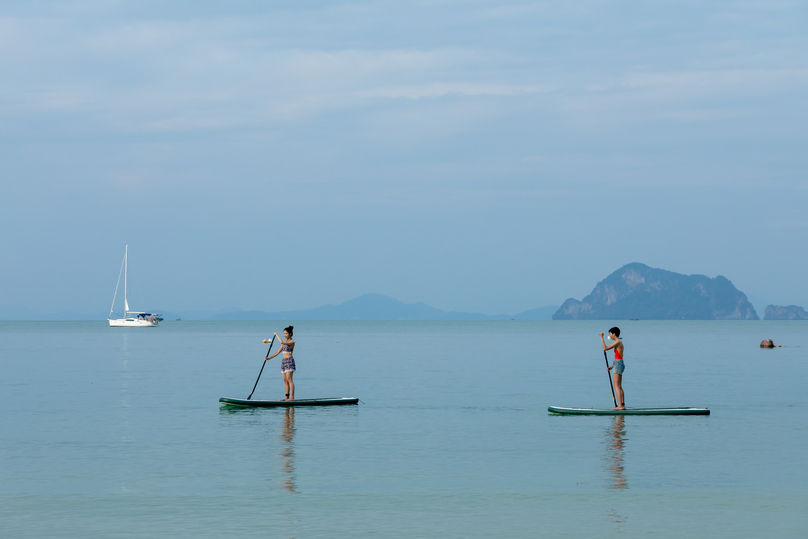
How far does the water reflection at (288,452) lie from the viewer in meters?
19.6

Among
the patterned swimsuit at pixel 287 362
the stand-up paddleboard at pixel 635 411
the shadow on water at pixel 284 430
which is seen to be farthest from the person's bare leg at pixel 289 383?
the stand-up paddleboard at pixel 635 411

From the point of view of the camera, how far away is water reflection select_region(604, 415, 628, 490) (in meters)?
19.5

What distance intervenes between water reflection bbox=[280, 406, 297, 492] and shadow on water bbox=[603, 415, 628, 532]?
652 centimetres

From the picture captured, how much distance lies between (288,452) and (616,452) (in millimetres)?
8462

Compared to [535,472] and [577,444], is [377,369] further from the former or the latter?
[535,472]

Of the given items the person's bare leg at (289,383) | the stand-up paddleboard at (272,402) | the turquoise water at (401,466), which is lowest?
the turquoise water at (401,466)

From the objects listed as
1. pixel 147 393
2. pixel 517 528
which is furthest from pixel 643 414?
pixel 147 393

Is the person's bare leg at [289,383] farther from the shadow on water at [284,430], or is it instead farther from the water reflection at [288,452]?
the water reflection at [288,452]

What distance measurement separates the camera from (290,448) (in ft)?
80.6

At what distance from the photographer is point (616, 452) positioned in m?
23.8

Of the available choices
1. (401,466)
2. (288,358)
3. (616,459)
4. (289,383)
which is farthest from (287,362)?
(616,459)

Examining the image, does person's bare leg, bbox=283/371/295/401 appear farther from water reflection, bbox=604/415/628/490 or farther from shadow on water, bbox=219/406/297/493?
water reflection, bbox=604/415/628/490

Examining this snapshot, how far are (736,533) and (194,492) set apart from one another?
33.7 feet

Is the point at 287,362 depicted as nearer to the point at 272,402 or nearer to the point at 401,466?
the point at 272,402
